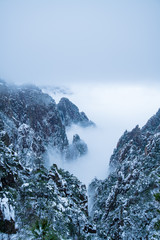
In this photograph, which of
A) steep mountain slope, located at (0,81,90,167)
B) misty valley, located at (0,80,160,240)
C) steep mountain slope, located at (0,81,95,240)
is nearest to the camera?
steep mountain slope, located at (0,81,95,240)

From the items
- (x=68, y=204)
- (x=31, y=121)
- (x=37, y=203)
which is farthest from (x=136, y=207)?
(x=31, y=121)

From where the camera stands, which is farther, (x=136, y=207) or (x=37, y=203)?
(x=136, y=207)

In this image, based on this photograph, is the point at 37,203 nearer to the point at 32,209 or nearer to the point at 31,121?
the point at 32,209

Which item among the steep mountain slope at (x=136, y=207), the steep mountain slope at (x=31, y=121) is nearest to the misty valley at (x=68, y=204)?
the steep mountain slope at (x=136, y=207)

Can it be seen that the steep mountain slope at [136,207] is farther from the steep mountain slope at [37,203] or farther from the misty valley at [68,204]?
the steep mountain slope at [37,203]

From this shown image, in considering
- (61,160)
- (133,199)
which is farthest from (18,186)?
(61,160)

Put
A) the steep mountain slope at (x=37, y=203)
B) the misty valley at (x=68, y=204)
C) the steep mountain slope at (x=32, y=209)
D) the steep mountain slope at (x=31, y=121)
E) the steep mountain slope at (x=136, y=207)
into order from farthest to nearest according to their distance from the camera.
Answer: the steep mountain slope at (x=31, y=121) → the steep mountain slope at (x=136, y=207) → the misty valley at (x=68, y=204) → the steep mountain slope at (x=37, y=203) → the steep mountain slope at (x=32, y=209)

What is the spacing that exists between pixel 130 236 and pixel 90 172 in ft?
351

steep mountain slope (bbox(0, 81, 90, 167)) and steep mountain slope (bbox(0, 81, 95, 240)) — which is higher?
steep mountain slope (bbox(0, 81, 90, 167))

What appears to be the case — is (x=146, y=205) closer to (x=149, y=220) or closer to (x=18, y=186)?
(x=149, y=220)

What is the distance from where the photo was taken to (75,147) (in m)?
157

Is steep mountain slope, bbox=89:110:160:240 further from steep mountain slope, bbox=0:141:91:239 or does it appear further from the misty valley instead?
steep mountain slope, bbox=0:141:91:239

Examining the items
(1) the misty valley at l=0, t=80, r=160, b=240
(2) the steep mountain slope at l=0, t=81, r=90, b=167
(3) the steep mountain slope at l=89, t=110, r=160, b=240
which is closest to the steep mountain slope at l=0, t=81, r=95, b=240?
(1) the misty valley at l=0, t=80, r=160, b=240

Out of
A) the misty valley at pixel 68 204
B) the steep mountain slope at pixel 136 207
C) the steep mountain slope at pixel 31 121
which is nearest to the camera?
the misty valley at pixel 68 204
